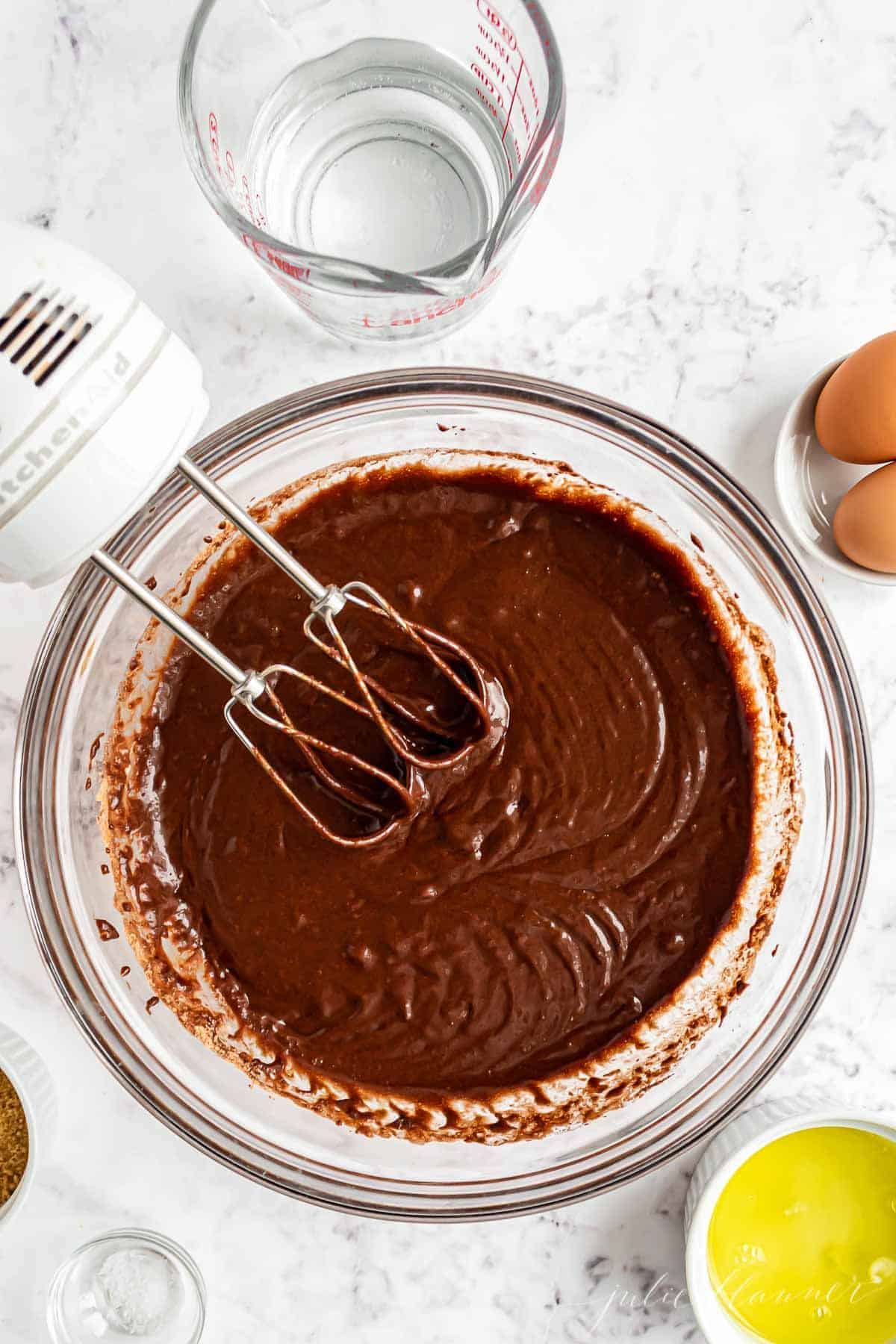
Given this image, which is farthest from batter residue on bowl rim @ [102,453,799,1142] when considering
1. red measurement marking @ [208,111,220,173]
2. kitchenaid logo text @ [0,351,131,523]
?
kitchenaid logo text @ [0,351,131,523]

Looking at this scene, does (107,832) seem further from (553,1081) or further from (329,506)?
(553,1081)

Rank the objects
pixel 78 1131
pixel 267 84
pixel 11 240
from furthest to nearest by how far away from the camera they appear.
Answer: pixel 78 1131
pixel 267 84
pixel 11 240

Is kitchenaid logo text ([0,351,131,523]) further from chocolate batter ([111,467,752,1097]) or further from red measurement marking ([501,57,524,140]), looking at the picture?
red measurement marking ([501,57,524,140])

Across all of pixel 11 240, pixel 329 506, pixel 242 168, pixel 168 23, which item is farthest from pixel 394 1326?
pixel 168 23

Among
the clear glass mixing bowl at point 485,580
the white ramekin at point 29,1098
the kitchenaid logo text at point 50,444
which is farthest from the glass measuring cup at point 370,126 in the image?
the white ramekin at point 29,1098

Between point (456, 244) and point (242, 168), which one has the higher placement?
point (242, 168)

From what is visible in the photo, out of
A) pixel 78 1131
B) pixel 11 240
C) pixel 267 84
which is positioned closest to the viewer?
pixel 11 240

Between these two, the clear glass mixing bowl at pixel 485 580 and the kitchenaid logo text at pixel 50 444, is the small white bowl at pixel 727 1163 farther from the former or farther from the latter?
the kitchenaid logo text at pixel 50 444
